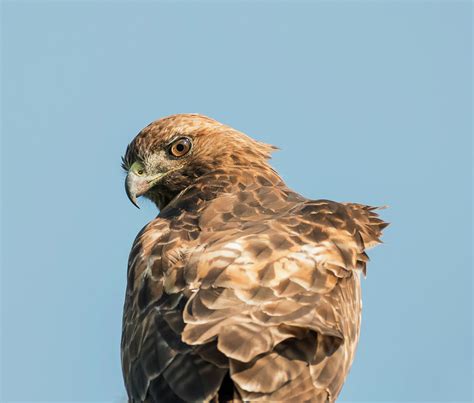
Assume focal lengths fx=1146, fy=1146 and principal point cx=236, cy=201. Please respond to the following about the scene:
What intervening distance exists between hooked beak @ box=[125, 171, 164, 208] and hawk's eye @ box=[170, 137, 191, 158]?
0.27m

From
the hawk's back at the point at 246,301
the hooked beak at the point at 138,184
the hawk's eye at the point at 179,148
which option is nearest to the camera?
the hawk's back at the point at 246,301

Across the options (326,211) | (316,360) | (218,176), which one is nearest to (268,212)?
(326,211)

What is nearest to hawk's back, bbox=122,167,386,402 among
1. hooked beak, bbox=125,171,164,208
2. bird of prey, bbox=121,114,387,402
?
bird of prey, bbox=121,114,387,402

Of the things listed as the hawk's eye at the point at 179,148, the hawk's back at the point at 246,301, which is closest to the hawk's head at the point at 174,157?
the hawk's eye at the point at 179,148

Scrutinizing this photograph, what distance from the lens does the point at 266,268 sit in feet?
27.4

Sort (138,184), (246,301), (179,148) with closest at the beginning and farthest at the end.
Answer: (246,301) → (138,184) → (179,148)

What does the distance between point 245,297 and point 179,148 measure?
3.74 meters

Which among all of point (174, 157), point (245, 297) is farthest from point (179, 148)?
point (245, 297)

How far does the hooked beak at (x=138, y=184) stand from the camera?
1135 centimetres

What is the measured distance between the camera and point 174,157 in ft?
37.9

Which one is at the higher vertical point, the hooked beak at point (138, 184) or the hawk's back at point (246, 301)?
the hooked beak at point (138, 184)

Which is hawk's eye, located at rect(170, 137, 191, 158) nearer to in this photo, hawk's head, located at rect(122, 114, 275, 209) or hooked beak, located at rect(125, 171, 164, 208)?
hawk's head, located at rect(122, 114, 275, 209)

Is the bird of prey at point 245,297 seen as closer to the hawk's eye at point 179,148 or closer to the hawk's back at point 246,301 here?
the hawk's back at point 246,301

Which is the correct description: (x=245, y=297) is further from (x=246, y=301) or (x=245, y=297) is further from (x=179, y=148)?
(x=179, y=148)
